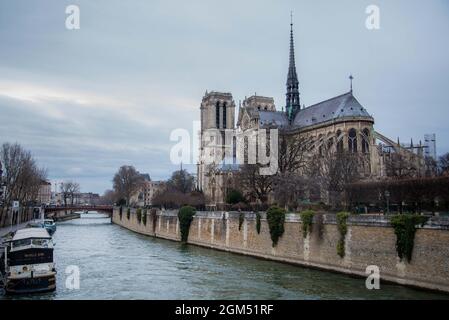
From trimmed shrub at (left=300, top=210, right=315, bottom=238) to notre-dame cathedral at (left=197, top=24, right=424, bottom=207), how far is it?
19.6 meters

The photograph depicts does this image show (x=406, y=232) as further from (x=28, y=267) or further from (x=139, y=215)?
(x=139, y=215)

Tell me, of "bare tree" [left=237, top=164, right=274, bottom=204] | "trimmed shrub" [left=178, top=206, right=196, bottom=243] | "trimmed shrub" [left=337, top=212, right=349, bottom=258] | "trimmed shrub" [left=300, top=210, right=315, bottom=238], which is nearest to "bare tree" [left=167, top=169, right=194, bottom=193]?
"bare tree" [left=237, top=164, right=274, bottom=204]

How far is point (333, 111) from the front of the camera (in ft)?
190

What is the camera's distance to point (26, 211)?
2648 inches

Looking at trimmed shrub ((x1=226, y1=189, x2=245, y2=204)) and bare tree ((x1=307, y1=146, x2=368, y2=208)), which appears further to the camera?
trimmed shrub ((x1=226, y1=189, x2=245, y2=204))

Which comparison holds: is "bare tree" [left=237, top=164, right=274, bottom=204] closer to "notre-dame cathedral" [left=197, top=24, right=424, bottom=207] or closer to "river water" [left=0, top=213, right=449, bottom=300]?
"notre-dame cathedral" [left=197, top=24, right=424, bottom=207]

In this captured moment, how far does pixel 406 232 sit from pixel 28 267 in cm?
1542

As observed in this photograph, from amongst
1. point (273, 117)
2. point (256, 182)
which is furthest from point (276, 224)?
point (273, 117)

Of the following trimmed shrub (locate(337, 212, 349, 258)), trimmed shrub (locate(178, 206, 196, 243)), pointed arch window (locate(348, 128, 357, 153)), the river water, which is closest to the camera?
the river water

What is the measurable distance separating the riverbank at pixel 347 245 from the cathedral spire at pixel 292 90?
118 feet

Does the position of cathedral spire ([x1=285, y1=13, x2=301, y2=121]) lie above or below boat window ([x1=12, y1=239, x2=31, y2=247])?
above

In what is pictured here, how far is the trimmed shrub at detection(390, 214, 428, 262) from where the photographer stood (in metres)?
19.8
